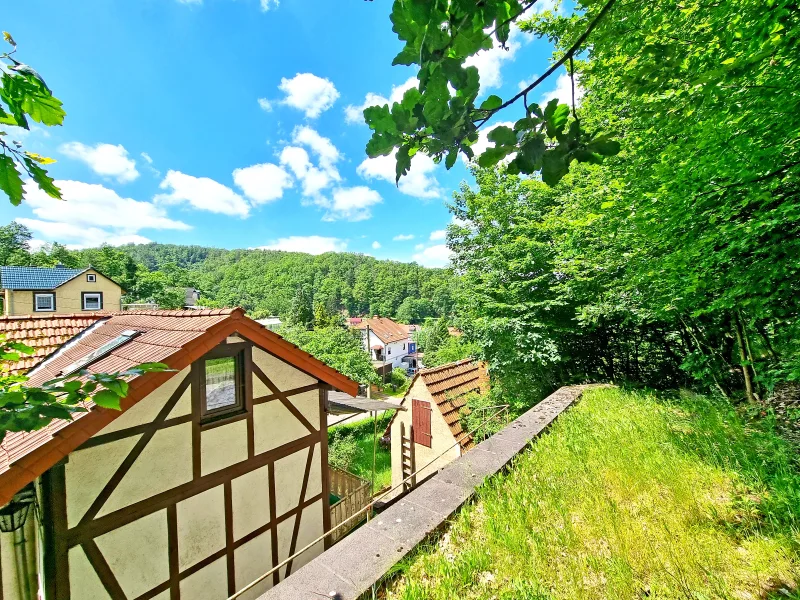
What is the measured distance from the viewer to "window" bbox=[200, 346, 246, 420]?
409 cm

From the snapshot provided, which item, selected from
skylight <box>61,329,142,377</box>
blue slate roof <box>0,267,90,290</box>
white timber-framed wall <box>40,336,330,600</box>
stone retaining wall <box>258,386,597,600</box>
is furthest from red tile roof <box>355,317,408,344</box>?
stone retaining wall <box>258,386,597,600</box>

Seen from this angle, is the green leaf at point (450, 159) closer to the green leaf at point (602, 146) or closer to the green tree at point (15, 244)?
the green leaf at point (602, 146)

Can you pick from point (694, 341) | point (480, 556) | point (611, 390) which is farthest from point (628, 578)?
point (694, 341)

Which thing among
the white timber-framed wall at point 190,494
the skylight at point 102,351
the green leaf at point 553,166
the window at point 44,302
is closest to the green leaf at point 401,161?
the green leaf at point 553,166

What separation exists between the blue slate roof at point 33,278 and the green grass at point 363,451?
70.2ft

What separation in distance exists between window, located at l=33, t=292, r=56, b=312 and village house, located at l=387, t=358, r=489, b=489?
2536cm

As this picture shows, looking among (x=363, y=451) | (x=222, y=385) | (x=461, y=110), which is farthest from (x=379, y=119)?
(x=363, y=451)

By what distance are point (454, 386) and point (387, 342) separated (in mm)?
31208

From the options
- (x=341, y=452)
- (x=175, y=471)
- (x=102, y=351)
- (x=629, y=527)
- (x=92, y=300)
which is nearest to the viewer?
(x=629, y=527)

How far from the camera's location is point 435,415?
31.4 feet

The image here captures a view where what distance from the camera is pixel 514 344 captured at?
7348 mm

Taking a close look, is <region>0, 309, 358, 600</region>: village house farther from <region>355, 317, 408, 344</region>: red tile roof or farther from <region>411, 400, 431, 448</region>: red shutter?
<region>355, 317, 408, 344</region>: red tile roof

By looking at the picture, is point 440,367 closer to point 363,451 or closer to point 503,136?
point 363,451

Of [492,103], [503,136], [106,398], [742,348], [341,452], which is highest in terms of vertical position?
[492,103]
